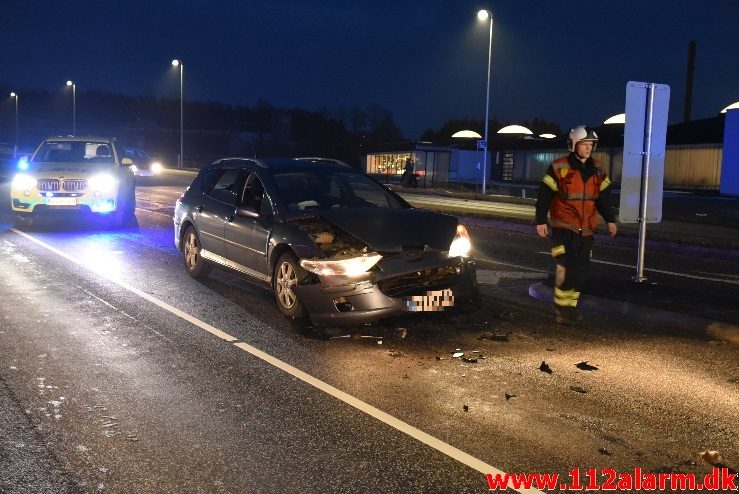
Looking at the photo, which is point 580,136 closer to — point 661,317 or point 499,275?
point 661,317

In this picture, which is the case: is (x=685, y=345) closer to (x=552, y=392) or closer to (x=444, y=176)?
(x=552, y=392)

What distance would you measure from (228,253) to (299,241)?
76.3 inches

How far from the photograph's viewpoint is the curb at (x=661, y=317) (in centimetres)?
766

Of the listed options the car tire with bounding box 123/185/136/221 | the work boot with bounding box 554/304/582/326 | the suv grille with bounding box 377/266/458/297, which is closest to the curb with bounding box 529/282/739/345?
the work boot with bounding box 554/304/582/326

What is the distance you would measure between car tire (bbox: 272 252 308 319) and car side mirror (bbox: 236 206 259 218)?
71 cm

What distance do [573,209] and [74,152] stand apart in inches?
527

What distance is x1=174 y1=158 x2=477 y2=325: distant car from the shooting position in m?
7.54

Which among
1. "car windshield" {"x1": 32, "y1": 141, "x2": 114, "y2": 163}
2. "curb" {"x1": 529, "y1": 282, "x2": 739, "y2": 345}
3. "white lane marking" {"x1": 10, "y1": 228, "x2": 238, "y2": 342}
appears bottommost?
"white lane marking" {"x1": 10, "y1": 228, "x2": 238, "y2": 342}

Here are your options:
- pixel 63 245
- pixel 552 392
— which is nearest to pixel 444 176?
pixel 63 245

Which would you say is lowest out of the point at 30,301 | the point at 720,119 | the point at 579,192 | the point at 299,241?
the point at 30,301

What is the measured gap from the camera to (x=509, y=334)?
7.79 meters

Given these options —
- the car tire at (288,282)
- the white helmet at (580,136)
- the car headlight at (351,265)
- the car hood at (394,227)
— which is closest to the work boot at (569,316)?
the car hood at (394,227)

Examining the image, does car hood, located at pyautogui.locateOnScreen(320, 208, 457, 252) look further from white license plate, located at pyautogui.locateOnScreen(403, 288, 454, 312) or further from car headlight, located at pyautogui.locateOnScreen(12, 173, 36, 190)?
car headlight, located at pyautogui.locateOnScreen(12, 173, 36, 190)

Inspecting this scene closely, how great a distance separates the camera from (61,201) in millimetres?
16719
